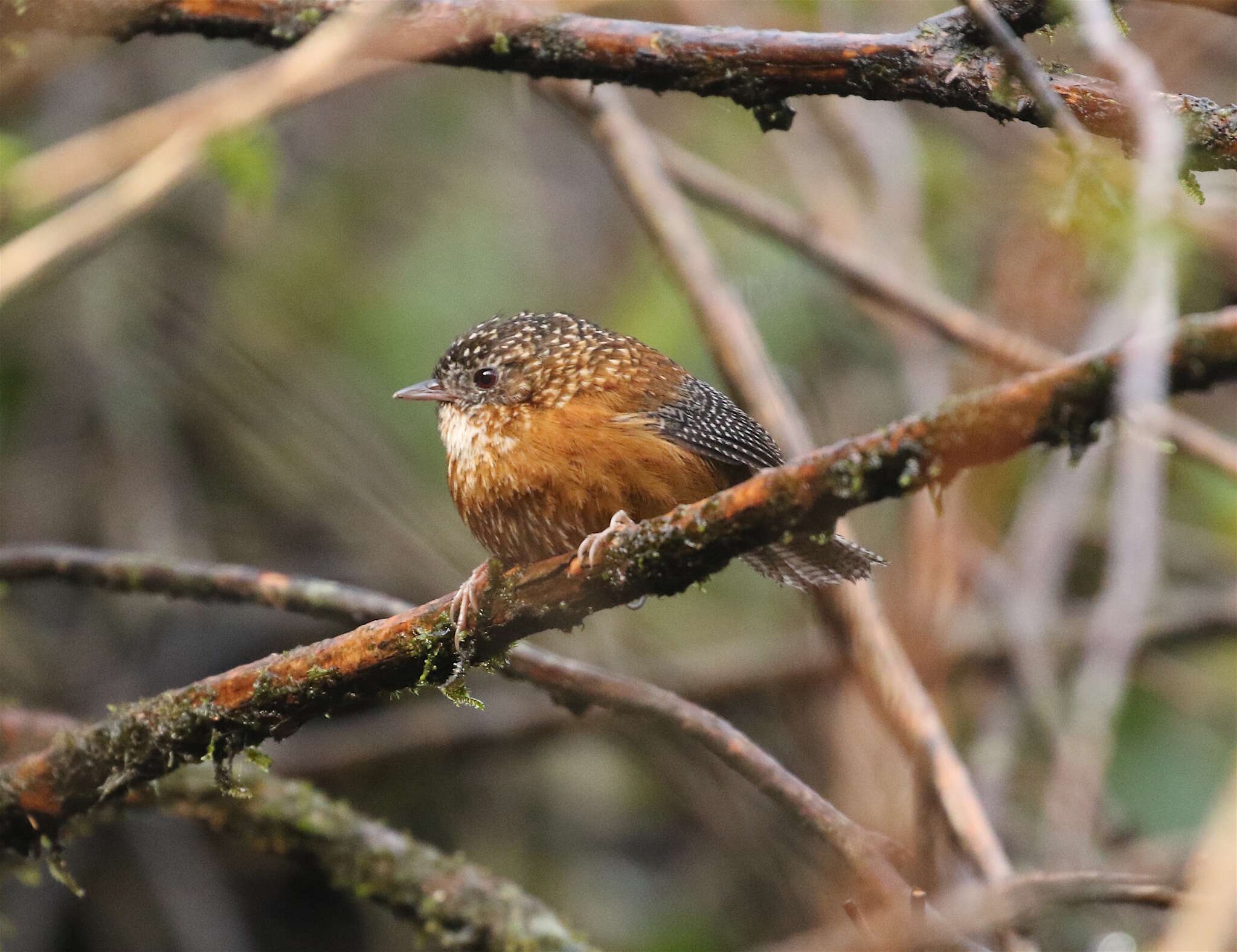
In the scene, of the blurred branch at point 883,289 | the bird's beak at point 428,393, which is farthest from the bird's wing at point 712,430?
the blurred branch at point 883,289

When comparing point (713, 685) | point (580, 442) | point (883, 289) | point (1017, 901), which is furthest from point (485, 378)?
point (713, 685)

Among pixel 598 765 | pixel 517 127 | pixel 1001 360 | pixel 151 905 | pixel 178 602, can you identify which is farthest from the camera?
pixel 517 127

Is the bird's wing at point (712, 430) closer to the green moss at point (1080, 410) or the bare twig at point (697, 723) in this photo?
the bare twig at point (697, 723)

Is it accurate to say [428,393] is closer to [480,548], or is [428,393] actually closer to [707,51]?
[707,51]

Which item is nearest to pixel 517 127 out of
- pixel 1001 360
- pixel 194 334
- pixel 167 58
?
pixel 167 58

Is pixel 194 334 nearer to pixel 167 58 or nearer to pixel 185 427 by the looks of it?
pixel 185 427

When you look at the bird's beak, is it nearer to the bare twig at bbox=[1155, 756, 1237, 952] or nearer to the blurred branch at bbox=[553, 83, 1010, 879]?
the blurred branch at bbox=[553, 83, 1010, 879]
